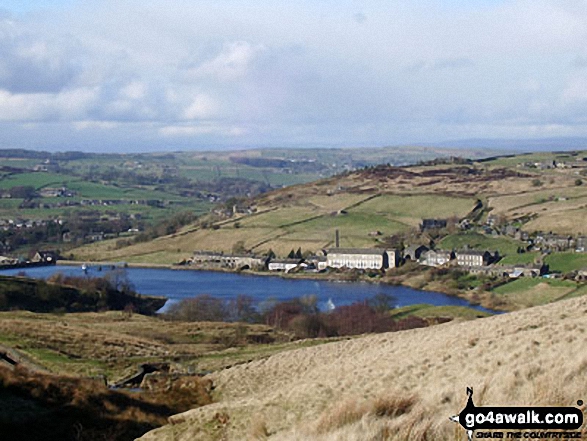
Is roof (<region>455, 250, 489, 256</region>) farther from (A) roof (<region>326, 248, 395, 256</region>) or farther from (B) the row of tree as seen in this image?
(B) the row of tree

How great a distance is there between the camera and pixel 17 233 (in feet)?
395

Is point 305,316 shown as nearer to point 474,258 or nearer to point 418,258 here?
point 474,258

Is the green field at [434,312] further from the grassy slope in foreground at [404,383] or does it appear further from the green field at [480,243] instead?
the green field at [480,243]

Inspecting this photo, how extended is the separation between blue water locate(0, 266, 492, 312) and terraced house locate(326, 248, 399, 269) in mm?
6426

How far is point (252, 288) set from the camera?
259ft

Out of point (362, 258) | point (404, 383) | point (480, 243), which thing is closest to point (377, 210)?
point (362, 258)

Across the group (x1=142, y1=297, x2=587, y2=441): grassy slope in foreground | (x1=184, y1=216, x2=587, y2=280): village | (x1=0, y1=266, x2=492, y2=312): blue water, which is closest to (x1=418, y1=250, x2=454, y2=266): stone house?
(x1=184, y1=216, x2=587, y2=280): village

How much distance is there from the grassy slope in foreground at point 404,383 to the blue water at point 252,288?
42.1m

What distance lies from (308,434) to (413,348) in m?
10.5

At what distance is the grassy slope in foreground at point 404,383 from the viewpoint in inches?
357

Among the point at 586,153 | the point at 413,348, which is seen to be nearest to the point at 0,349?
the point at 413,348

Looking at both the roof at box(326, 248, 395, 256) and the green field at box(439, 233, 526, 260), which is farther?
the roof at box(326, 248, 395, 256)

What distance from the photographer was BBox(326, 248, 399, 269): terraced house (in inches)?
3533

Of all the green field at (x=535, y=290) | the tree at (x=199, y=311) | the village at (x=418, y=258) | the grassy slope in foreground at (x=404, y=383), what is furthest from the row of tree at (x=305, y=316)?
the village at (x=418, y=258)
